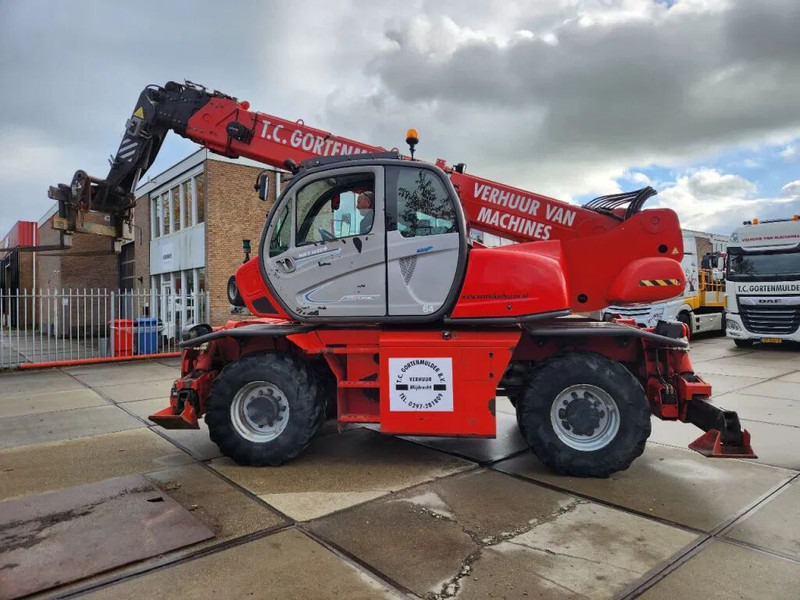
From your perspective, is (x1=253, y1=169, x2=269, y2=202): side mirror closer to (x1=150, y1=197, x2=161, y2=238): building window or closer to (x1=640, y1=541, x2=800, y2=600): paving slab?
(x1=640, y1=541, x2=800, y2=600): paving slab

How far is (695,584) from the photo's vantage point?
296 cm

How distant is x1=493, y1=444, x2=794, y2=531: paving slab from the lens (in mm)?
3936

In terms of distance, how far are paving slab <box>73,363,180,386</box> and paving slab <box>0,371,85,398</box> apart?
0.29m

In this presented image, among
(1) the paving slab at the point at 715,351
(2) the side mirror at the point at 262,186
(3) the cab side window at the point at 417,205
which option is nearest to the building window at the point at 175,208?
(2) the side mirror at the point at 262,186

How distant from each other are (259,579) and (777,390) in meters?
8.84

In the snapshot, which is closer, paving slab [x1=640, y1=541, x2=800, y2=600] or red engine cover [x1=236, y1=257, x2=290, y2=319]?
paving slab [x1=640, y1=541, x2=800, y2=600]

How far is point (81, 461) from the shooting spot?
5234 mm

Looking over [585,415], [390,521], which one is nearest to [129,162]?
[390,521]

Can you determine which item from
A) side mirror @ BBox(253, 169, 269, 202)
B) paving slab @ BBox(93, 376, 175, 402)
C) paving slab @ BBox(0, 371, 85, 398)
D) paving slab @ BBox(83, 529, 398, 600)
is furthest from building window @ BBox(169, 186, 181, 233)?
paving slab @ BBox(83, 529, 398, 600)

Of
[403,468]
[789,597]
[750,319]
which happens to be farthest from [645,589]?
[750,319]

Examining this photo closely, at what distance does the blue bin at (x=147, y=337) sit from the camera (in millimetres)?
13727

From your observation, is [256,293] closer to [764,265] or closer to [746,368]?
[746,368]

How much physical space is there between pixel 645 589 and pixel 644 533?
728 millimetres

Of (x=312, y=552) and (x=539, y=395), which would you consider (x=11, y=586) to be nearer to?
(x=312, y=552)
